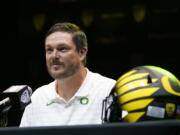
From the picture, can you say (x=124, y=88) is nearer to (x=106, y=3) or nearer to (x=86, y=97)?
(x=86, y=97)

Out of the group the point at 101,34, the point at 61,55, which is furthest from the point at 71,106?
the point at 101,34

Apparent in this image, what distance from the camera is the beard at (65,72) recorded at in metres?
1.79

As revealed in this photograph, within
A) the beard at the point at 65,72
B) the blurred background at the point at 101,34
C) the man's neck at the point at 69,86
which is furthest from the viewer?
the blurred background at the point at 101,34

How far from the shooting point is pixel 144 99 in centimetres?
128

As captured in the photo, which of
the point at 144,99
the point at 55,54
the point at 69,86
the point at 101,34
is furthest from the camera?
the point at 101,34

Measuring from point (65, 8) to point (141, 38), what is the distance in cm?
99

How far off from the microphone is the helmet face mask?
0.86ft

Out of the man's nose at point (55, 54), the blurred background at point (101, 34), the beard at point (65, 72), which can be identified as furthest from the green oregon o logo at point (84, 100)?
the blurred background at point (101, 34)

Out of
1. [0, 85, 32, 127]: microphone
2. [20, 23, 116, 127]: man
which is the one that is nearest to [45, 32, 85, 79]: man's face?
[20, 23, 116, 127]: man

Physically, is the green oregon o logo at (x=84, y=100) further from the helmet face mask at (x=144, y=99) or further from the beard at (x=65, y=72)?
the helmet face mask at (x=144, y=99)

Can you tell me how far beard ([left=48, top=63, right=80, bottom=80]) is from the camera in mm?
1793

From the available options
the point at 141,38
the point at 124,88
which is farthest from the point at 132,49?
the point at 124,88

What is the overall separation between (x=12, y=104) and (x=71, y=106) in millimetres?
515

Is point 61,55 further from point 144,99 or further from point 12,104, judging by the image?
point 144,99
